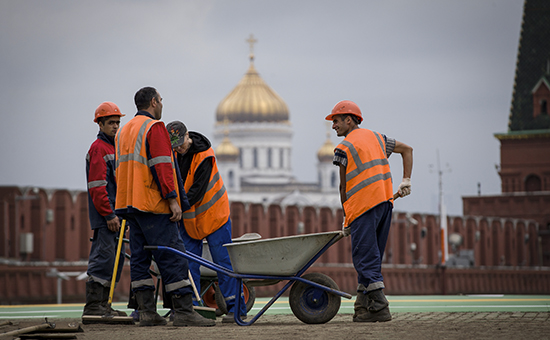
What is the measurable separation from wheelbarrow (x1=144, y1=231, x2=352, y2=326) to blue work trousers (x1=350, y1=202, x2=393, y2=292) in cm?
20

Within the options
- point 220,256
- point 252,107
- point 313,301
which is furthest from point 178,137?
point 252,107

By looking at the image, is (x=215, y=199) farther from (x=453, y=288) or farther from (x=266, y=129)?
(x=266, y=129)

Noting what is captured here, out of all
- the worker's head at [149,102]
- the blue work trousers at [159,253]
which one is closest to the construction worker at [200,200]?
the worker's head at [149,102]

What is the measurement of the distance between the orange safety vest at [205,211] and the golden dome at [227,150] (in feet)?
457

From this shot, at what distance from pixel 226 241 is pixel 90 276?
1.09 meters

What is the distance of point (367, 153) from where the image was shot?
7.74 metres

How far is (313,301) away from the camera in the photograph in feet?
24.5

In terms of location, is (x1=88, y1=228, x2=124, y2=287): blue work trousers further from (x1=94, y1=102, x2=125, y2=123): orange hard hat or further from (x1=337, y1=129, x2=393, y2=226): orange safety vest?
(x1=337, y1=129, x2=393, y2=226): orange safety vest

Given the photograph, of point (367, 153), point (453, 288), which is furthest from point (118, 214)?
point (453, 288)

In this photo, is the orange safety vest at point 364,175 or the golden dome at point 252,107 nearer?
the orange safety vest at point 364,175

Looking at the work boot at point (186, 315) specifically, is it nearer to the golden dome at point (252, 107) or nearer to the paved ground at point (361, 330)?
the paved ground at point (361, 330)

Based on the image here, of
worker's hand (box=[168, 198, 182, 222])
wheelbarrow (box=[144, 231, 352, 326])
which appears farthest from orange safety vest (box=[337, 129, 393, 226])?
worker's hand (box=[168, 198, 182, 222])

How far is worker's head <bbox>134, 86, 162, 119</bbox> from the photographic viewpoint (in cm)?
765

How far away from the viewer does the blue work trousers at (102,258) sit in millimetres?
7938
